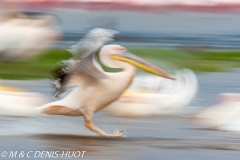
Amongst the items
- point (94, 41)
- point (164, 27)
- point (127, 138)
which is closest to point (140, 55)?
point (164, 27)

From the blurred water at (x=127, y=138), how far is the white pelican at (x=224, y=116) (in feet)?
0.29

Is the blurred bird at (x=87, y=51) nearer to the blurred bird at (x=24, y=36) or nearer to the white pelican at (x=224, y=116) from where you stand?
the white pelican at (x=224, y=116)

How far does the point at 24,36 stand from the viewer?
13.2 m

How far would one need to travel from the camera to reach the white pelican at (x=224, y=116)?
7691 millimetres

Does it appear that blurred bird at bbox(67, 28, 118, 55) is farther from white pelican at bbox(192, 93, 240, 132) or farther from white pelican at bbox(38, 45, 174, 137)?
white pelican at bbox(192, 93, 240, 132)

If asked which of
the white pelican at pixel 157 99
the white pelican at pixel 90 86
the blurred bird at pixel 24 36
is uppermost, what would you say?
the blurred bird at pixel 24 36

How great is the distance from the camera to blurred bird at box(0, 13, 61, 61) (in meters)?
12.9

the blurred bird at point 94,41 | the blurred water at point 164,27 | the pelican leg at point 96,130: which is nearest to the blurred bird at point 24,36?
the blurred water at point 164,27

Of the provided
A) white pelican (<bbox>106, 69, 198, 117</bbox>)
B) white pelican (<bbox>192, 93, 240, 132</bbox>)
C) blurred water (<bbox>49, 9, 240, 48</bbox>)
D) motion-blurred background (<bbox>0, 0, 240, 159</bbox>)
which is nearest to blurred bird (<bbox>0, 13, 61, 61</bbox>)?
motion-blurred background (<bbox>0, 0, 240, 159</bbox>)

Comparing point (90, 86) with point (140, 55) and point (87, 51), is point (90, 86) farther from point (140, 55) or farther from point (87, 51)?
point (140, 55)

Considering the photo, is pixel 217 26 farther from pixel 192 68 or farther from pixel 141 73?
pixel 141 73

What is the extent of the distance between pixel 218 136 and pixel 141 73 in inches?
86.1

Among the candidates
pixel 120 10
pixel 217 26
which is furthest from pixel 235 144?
pixel 120 10

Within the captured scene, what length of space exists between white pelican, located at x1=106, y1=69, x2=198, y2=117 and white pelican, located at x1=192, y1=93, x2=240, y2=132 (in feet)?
1.04
